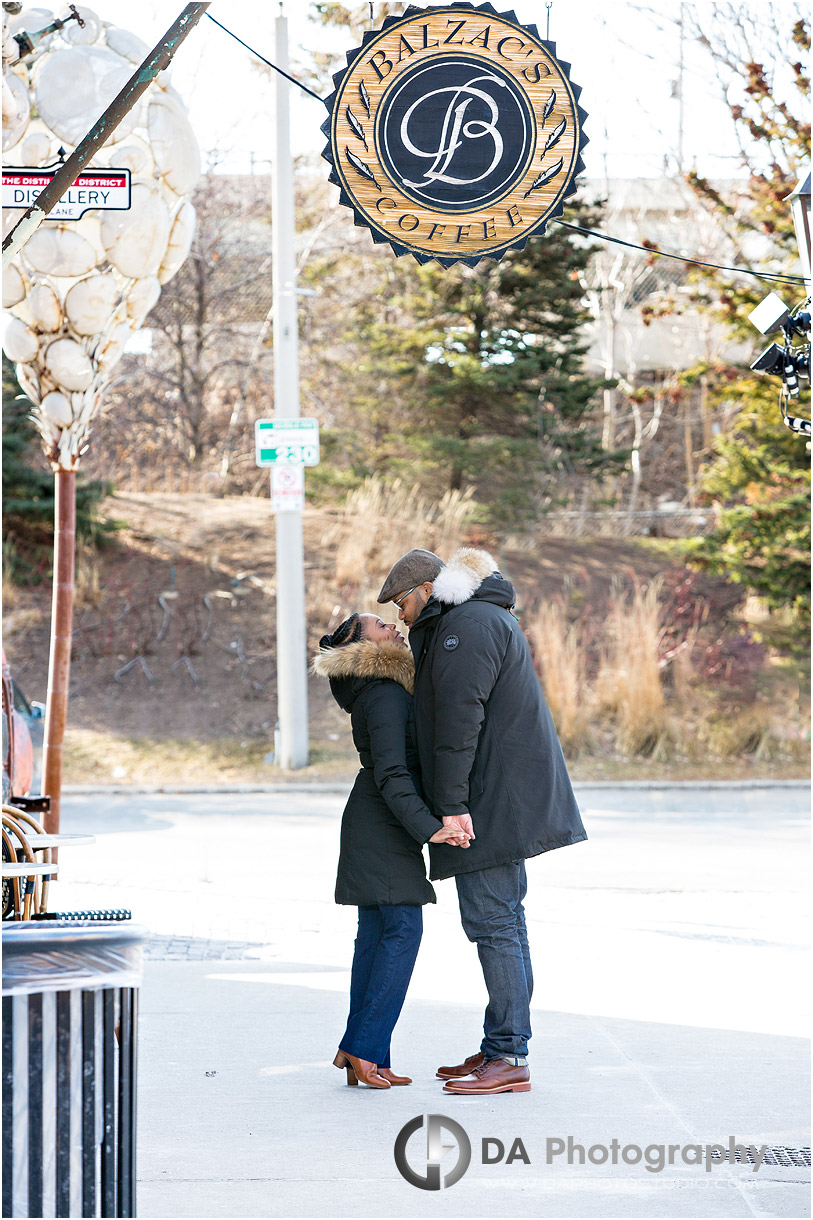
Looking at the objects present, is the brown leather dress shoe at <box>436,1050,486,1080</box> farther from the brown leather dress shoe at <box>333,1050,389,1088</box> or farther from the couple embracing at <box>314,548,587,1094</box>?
the brown leather dress shoe at <box>333,1050,389,1088</box>

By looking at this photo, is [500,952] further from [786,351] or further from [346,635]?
[786,351]

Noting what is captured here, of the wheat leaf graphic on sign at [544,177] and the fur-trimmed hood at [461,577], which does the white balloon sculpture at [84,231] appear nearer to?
the wheat leaf graphic on sign at [544,177]

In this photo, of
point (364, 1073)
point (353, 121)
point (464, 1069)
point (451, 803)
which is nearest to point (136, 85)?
point (353, 121)

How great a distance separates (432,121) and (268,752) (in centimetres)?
1049

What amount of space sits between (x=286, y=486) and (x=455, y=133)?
8482 mm

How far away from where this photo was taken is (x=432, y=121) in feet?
13.7

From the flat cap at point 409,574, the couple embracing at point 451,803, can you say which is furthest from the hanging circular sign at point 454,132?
the couple embracing at point 451,803

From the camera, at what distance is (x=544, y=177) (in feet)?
13.9

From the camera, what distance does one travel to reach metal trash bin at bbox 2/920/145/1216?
2477 millimetres

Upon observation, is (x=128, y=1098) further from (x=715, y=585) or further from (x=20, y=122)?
(x=715, y=585)

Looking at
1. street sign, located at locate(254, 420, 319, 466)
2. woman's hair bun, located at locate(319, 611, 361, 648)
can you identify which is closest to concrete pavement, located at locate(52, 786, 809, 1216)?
woman's hair bun, located at locate(319, 611, 361, 648)

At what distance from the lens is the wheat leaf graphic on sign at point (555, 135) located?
13.9 ft

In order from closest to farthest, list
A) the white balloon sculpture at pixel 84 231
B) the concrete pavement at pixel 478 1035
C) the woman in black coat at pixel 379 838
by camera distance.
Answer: the concrete pavement at pixel 478 1035 < the woman in black coat at pixel 379 838 < the white balloon sculpture at pixel 84 231

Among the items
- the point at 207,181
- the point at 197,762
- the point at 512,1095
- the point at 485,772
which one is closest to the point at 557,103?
the point at 485,772
